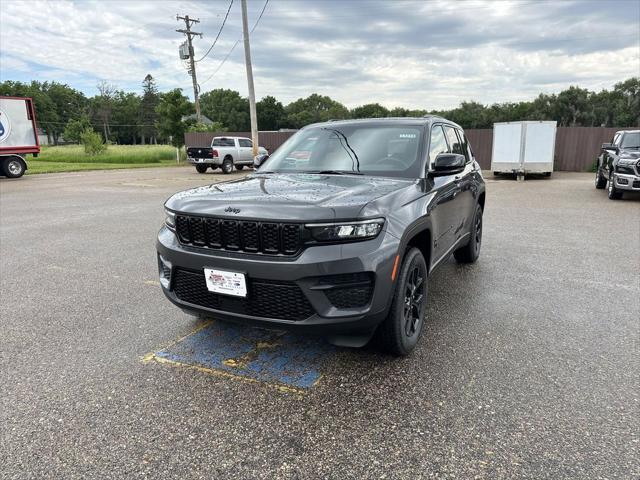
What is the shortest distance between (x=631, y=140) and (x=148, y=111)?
121 meters

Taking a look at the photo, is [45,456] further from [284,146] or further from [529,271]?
[529,271]

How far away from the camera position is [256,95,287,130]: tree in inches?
3629

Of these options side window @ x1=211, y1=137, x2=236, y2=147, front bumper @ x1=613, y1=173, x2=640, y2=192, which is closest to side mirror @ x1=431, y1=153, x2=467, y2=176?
front bumper @ x1=613, y1=173, x2=640, y2=192

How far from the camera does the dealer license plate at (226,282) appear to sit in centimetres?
269

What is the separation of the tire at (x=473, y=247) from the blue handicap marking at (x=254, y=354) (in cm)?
283

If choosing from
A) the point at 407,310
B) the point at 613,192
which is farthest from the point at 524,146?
the point at 407,310

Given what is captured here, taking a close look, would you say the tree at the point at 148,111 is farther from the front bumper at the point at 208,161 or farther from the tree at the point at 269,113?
the front bumper at the point at 208,161

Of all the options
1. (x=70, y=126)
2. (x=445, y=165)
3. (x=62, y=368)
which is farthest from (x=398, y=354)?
(x=70, y=126)

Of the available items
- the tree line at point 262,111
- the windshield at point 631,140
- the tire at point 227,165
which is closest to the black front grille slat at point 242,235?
the windshield at point 631,140

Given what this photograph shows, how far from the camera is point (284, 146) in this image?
4551 millimetres

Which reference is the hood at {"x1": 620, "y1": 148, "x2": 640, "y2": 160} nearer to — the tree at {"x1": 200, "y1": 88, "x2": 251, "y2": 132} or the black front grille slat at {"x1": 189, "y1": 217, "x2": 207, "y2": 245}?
the black front grille slat at {"x1": 189, "y1": 217, "x2": 207, "y2": 245}

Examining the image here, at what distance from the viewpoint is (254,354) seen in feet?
10.7

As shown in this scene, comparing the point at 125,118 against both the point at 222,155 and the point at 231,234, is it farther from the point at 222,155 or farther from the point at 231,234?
the point at 231,234

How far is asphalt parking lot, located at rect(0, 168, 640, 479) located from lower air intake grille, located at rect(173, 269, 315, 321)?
504 millimetres
